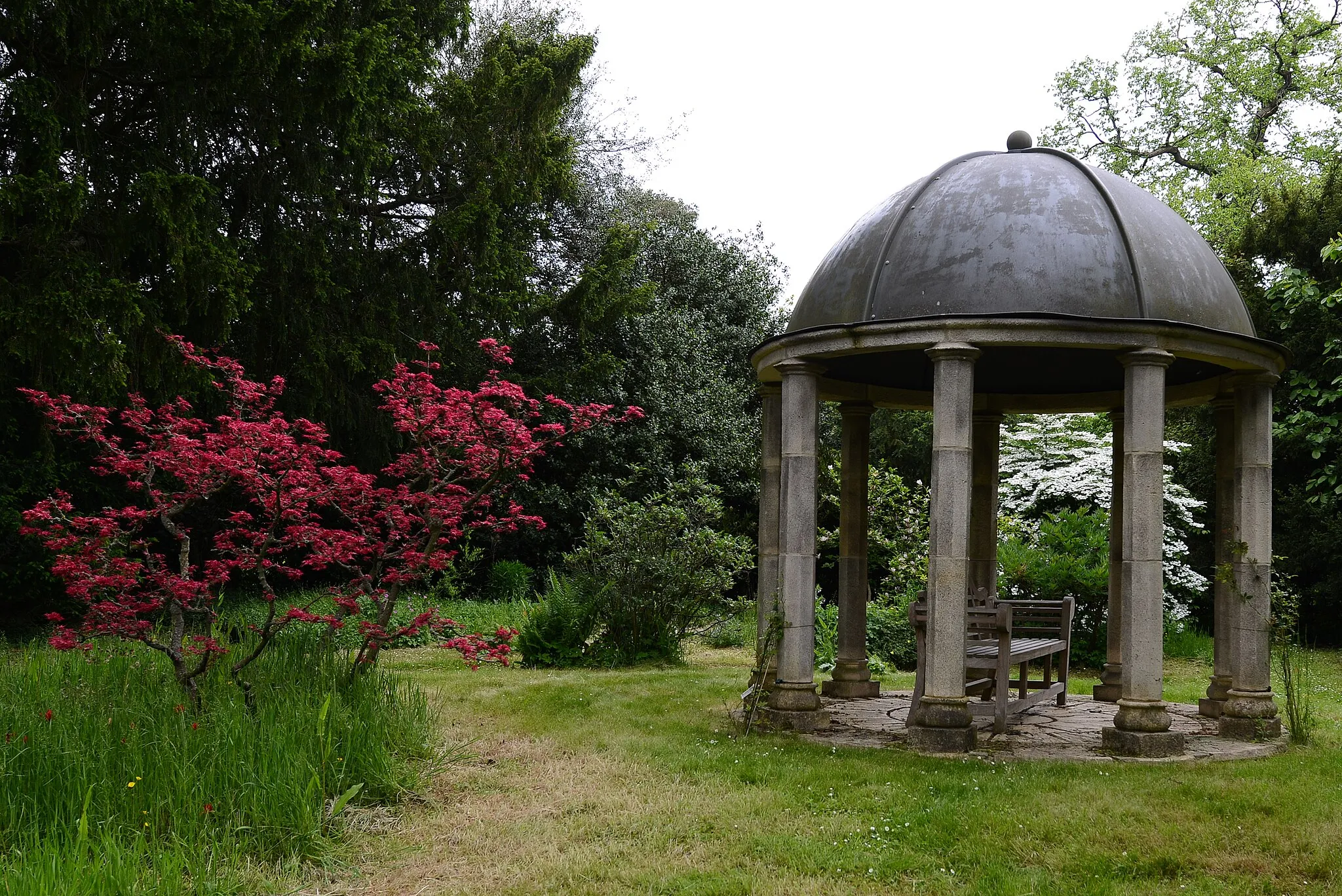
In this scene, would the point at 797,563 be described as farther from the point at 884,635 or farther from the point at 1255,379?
the point at 884,635

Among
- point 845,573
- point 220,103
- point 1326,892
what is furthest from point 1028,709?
point 220,103

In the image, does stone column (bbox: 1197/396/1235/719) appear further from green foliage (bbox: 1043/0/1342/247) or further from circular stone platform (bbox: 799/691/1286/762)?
green foliage (bbox: 1043/0/1342/247)

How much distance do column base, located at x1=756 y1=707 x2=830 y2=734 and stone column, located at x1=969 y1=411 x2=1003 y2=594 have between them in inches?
131

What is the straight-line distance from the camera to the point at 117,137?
13.8 metres

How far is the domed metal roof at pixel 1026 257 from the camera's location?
771 cm

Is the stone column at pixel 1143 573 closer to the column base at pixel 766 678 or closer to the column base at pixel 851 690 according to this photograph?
the column base at pixel 766 678

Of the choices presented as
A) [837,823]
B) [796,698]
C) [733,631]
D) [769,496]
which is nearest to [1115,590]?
[769,496]

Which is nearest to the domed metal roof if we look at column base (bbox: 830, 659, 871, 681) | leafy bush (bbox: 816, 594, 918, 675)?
column base (bbox: 830, 659, 871, 681)

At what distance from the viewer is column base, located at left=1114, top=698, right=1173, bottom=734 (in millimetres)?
7480

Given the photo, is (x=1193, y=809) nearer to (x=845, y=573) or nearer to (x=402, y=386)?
(x=845, y=573)

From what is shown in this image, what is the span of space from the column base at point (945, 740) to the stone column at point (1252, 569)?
2.35 metres

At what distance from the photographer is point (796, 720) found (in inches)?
330

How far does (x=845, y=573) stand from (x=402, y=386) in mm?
4739

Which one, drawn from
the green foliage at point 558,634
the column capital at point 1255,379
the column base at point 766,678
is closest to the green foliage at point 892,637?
the green foliage at point 558,634
